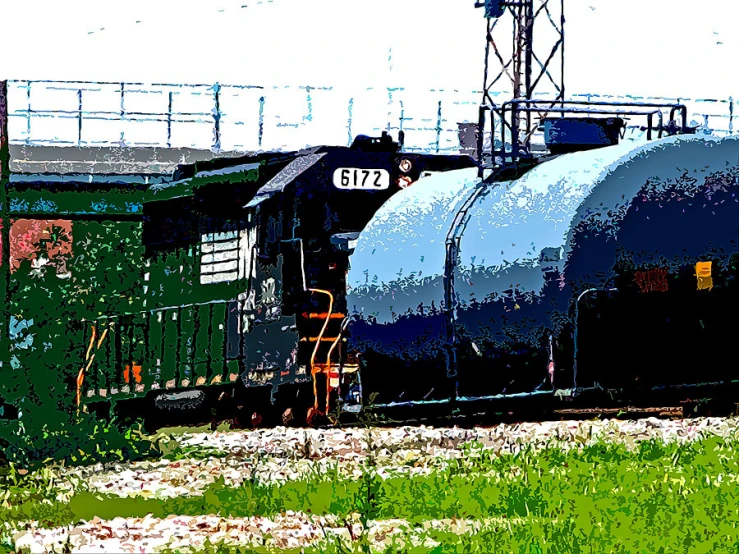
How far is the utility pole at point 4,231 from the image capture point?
1107 cm

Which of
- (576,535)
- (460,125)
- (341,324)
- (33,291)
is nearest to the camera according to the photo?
(576,535)

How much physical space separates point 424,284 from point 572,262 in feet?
6.21

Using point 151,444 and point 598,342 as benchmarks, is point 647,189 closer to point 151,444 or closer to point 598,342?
point 598,342

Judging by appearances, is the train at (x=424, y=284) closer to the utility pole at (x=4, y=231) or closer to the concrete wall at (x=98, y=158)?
the utility pole at (x=4, y=231)

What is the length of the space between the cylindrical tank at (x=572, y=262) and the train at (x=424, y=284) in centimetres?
2

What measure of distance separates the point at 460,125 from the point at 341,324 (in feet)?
47.2

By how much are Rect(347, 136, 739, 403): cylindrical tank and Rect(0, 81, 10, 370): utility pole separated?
415 centimetres

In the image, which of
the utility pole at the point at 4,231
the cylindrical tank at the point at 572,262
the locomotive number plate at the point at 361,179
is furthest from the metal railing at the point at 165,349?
the utility pole at the point at 4,231

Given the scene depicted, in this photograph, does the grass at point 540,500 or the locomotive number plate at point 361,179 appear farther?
the locomotive number plate at point 361,179

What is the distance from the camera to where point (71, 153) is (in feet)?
98.1

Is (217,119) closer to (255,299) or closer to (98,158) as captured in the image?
(98,158)

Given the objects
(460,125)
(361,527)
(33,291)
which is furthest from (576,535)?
(460,125)

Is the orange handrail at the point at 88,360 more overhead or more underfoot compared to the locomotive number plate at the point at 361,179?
more underfoot

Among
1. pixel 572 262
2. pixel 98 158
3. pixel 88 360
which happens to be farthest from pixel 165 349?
pixel 98 158
